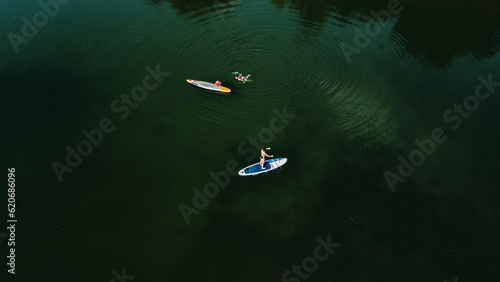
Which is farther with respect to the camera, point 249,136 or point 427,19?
point 427,19

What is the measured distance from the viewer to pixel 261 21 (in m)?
38.2

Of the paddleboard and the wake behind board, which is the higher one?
the paddleboard

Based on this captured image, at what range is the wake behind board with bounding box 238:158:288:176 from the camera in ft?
78.8

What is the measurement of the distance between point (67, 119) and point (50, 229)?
10301 mm

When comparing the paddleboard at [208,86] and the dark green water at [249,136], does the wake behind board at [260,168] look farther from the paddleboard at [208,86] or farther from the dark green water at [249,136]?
the paddleboard at [208,86]

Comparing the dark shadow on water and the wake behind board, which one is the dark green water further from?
the wake behind board

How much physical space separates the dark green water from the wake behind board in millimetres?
547

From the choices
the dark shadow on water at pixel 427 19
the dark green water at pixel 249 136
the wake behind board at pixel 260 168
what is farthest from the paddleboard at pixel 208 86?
the dark shadow on water at pixel 427 19

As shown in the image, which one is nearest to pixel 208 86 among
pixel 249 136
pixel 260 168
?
pixel 249 136

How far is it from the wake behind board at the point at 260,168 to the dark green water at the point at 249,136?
1.80 ft

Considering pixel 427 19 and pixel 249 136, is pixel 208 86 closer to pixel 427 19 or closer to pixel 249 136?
pixel 249 136

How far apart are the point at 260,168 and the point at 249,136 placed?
372cm

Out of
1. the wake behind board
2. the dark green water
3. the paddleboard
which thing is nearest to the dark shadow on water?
the dark green water

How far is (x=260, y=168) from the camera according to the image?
24.1 metres
